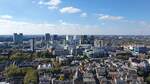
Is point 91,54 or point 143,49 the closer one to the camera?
point 91,54

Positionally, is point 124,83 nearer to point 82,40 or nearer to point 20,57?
point 20,57

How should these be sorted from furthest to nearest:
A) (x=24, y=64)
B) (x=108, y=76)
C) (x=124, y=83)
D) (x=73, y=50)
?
(x=73, y=50) < (x=24, y=64) < (x=108, y=76) < (x=124, y=83)

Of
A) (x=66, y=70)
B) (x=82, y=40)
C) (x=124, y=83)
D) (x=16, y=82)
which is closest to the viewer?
(x=124, y=83)

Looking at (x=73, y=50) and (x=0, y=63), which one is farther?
(x=73, y=50)

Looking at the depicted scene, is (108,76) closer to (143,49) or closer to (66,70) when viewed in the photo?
(66,70)

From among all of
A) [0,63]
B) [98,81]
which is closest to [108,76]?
[98,81]

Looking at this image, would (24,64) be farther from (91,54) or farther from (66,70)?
(91,54)

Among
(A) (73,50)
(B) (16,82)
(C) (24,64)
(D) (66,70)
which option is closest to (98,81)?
(D) (66,70)

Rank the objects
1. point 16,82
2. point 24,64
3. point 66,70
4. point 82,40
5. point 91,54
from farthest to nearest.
Answer: 1. point 82,40
2. point 91,54
3. point 24,64
4. point 66,70
5. point 16,82

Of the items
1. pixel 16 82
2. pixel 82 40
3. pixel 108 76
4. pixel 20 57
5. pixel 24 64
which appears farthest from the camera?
pixel 82 40
